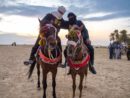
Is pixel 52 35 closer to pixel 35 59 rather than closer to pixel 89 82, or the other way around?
pixel 35 59

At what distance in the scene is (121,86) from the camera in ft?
50.1

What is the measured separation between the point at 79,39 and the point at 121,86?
5.35m

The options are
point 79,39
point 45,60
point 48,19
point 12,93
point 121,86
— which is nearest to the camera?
point 79,39

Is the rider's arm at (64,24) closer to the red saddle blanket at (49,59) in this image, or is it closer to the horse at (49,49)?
the horse at (49,49)

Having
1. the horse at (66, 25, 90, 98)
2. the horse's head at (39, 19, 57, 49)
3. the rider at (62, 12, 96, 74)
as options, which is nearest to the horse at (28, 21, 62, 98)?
the horse's head at (39, 19, 57, 49)

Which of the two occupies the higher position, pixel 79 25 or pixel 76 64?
pixel 79 25

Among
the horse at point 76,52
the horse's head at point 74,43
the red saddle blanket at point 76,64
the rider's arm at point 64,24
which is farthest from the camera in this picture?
the rider's arm at point 64,24

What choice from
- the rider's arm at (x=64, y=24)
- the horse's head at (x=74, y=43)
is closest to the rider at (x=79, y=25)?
the rider's arm at (x=64, y=24)

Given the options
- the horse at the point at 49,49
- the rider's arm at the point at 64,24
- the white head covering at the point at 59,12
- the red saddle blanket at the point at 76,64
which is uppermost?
the white head covering at the point at 59,12

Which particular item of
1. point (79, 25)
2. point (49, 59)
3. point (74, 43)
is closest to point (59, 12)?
point (79, 25)

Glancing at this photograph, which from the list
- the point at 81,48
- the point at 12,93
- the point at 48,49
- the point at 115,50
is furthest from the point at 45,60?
the point at 115,50

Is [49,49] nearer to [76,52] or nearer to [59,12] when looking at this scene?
[76,52]

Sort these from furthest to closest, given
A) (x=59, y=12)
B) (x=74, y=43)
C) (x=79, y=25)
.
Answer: (x=59, y=12) → (x=79, y=25) → (x=74, y=43)

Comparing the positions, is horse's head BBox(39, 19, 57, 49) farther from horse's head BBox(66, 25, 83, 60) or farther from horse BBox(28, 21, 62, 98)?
horse's head BBox(66, 25, 83, 60)
